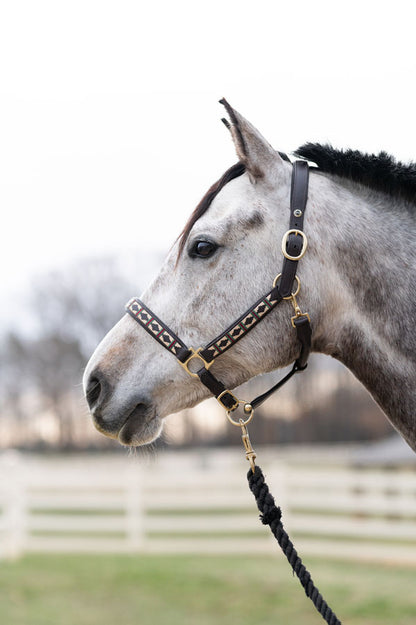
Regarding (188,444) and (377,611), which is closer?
(377,611)

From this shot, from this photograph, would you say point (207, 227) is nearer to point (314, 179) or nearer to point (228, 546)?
point (314, 179)

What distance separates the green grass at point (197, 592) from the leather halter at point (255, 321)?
4873mm

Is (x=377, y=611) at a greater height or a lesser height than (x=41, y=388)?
lesser

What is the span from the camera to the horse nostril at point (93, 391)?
79.4 inches

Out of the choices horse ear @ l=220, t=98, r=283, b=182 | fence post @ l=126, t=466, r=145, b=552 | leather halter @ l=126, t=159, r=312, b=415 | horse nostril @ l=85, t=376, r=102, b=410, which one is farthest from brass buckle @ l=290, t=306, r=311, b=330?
fence post @ l=126, t=466, r=145, b=552

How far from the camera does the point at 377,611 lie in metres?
6.12

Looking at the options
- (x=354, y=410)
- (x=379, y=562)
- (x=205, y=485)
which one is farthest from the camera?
(x=354, y=410)

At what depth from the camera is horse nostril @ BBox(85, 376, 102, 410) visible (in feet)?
6.61

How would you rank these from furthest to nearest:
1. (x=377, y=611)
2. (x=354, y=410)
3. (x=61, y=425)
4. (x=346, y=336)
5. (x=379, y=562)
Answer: (x=354, y=410), (x=61, y=425), (x=379, y=562), (x=377, y=611), (x=346, y=336)

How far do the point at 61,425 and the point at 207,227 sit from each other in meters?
32.8

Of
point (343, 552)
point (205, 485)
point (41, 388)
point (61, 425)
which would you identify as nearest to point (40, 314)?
point (41, 388)

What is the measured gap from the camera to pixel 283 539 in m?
1.97

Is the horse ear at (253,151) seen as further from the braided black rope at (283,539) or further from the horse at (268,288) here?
the braided black rope at (283,539)

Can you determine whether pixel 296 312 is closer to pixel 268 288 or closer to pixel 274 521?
pixel 268 288
